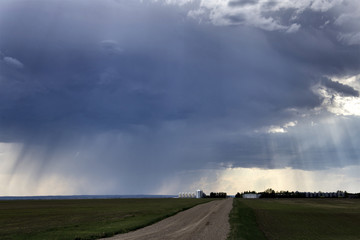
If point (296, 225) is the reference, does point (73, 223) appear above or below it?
above

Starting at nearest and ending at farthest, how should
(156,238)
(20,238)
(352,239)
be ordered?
(156,238), (20,238), (352,239)

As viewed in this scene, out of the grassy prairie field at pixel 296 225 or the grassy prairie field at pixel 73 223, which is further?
the grassy prairie field at pixel 296 225

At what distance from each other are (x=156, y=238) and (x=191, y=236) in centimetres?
342

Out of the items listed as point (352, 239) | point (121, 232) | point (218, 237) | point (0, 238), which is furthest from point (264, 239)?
A: point (0, 238)

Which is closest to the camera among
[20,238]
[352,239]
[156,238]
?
[156,238]

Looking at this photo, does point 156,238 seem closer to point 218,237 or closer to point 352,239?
point 218,237

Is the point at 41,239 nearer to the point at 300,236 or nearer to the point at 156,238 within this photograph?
the point at 156,238

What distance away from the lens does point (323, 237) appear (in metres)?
35.5

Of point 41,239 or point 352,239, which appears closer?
point 41,239

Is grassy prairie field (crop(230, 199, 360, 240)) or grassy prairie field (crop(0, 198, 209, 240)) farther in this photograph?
grassy prairie field (crop(230, 199, 360, 240))

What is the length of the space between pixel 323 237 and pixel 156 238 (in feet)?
60.5

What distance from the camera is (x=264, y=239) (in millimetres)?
33000

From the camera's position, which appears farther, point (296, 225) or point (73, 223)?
point (73, 223)

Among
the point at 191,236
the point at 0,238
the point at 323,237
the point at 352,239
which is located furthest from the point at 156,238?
the point at 352,239
